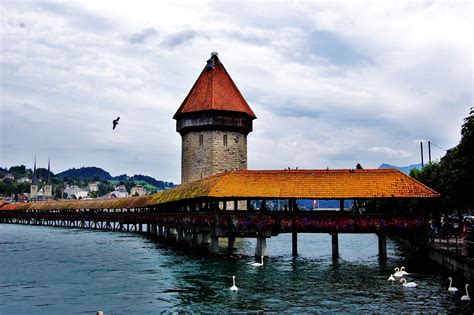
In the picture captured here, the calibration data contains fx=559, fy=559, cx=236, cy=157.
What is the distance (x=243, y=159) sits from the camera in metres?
48.0

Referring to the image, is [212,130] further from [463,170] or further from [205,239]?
[463,170]

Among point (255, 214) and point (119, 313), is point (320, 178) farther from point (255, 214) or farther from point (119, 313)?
point (119, 313)

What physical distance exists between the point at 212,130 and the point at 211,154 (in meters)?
2.02

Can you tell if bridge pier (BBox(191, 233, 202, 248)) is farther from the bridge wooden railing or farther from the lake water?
the bridge wooden railing

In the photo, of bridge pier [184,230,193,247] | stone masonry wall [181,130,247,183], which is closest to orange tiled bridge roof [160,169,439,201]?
bridge pier [184,230,193,247]

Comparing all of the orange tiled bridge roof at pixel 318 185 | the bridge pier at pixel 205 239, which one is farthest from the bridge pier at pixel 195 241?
the orange tiled bridge roof at pixel 318 185

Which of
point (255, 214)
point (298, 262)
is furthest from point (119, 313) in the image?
point (298, 262)

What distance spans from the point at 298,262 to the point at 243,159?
2335 centimetres

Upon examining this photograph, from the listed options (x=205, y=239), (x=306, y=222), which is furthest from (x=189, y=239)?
(x=306, y=222)

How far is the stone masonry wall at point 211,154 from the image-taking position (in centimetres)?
4628

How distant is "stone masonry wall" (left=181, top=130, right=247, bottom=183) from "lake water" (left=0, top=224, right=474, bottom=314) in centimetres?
1955

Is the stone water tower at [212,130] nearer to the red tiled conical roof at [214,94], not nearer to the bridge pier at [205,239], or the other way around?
the red tiled conical roof at [214,94]

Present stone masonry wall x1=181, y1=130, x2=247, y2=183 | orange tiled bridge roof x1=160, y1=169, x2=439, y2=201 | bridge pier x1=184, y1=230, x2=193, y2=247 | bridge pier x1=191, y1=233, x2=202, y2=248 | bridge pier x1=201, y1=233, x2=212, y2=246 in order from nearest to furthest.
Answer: orange tiled bridge roof x1=160, y1=169, x2=439, y2=201
bridge pier x1=201, y1=233, x2=212, y2=246
bridge pier x1=191, y1=233, x2=202, y2=248
bridge pier x1=184, y1=230, x2=193, y2=247
stone masonry wall x1=181, y1=130, x2=247, y2=183

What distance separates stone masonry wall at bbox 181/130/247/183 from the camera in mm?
46281
